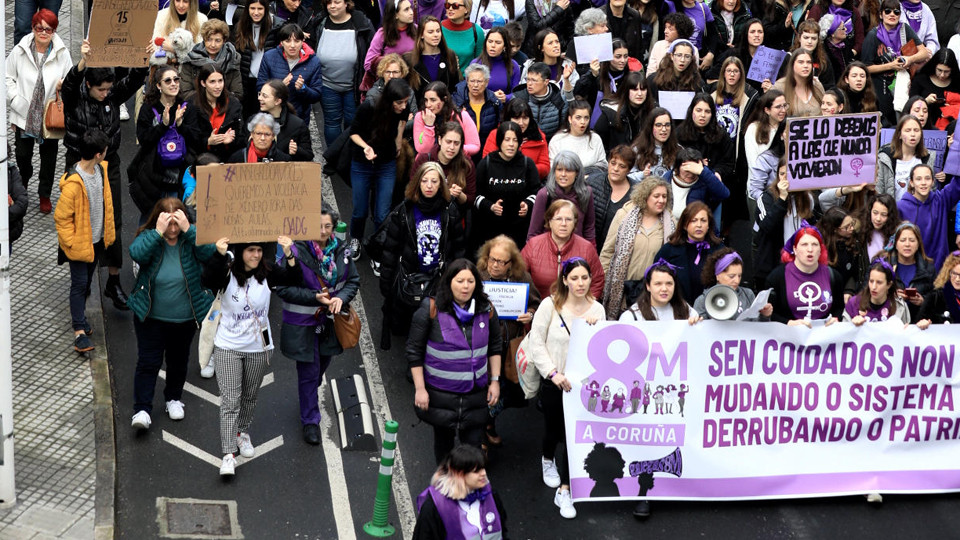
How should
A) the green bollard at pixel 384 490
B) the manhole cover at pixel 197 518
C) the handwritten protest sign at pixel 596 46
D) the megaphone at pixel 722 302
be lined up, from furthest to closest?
the handwritten protest sign at pixel 596 46, the megaphone at pixel 722 302, the manhole cover at pixel 197 518, the green bollard at pixel 384 490

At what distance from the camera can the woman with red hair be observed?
11852 millimetres

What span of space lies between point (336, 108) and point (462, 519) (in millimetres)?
7110

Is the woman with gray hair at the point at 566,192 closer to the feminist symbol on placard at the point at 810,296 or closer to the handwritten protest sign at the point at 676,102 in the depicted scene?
the feminist symbol on placard at the point at 810,296

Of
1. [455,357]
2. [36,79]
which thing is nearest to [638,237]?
[455,357]

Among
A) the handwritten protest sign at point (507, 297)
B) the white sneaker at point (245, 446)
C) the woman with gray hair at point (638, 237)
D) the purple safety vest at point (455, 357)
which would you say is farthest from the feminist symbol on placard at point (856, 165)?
the white sneaker at point (245, 446)

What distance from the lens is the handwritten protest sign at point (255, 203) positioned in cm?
1088

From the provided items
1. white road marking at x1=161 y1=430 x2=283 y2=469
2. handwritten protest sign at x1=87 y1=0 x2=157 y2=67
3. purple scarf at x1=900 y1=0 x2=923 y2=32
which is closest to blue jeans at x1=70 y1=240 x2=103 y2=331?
white road marking at x1=161 y1=430 x2=283 y2=469

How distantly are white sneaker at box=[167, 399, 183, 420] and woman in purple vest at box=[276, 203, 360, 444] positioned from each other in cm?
95

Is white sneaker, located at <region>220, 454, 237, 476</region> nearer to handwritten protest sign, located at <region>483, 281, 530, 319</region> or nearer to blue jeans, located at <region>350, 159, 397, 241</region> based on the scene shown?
handwritten protest sign, located at <region>483, 281, 530, 319</region>

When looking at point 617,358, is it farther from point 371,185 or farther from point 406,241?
point 371,185

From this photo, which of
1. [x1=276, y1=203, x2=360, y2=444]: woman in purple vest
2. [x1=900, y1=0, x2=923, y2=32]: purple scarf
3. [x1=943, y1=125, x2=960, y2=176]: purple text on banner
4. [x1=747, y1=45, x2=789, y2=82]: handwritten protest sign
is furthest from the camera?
[x1=900, y1=0, x2=923, y2=32]: purple scarf

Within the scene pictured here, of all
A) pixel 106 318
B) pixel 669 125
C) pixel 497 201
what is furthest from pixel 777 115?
pixel 106 318

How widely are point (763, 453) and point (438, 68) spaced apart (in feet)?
18.3

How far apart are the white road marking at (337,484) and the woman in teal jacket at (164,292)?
1279 millimetres
